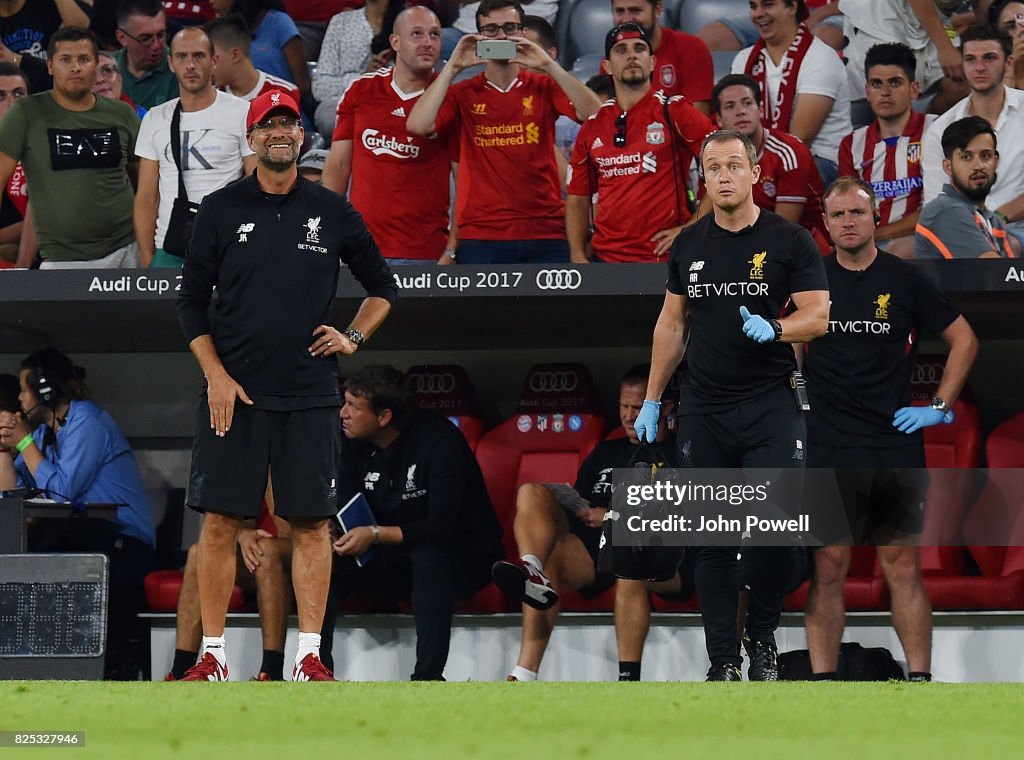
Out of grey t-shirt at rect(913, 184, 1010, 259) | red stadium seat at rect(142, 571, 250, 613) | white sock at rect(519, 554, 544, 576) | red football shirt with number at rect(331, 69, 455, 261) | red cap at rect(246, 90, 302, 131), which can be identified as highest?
red football shirt with number at rect(331, 69, 455, 261)

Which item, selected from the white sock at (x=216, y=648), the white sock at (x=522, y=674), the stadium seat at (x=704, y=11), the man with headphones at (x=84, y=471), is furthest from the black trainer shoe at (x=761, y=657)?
the stadium seat at (x=704, y=11)

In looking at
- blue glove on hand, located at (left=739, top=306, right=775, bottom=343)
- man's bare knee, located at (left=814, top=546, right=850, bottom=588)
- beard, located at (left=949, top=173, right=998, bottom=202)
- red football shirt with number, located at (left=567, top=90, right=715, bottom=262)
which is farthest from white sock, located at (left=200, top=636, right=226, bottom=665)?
beard, located at (left=949, top=173, right=998, bottom=202)

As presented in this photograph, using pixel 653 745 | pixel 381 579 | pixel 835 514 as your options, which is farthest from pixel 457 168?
pixel 653 745

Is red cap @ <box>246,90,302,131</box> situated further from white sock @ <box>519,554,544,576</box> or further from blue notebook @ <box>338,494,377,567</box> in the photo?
white sock @ <box>519,554,544,576</box>

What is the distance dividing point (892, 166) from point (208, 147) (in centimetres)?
383

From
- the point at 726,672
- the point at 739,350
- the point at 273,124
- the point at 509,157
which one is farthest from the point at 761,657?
the point at 509,157

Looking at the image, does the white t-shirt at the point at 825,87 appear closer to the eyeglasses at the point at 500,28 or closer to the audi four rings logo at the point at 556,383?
the eyeglasses at the point at 500,28

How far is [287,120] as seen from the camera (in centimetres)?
570

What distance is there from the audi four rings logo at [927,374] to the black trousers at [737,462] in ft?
9.50

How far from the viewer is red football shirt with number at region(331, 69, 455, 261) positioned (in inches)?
323

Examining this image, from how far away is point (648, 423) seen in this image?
630cm

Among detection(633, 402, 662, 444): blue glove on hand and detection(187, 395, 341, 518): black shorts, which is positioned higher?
detection(633, 402, 662, 444): blue glove on hand

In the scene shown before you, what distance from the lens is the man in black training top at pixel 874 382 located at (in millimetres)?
6795

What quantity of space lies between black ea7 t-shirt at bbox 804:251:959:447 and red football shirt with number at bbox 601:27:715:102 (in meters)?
2.19
